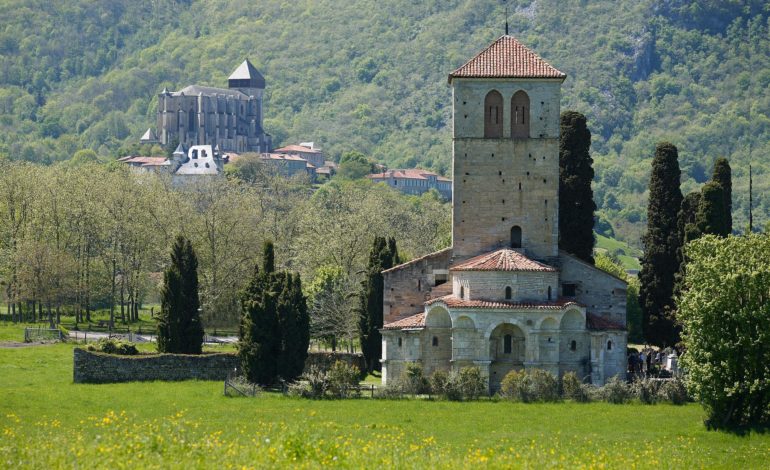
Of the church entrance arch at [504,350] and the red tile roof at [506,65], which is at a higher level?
the red tile roof at [506,65]

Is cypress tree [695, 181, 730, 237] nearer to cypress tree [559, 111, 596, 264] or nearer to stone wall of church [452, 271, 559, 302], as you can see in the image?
stone wall of church [452, 271, 559, 302]

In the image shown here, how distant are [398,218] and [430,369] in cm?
6107

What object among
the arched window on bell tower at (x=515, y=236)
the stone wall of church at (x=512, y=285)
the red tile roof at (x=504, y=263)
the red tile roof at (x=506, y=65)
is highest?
the red tile roof at (x=506, y=65)

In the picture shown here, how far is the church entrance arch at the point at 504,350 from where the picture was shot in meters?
70.6

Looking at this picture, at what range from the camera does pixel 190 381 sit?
7050cm

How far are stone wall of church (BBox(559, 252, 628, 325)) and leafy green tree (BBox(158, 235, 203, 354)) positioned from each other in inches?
620

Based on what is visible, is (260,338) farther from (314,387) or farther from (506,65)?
(506,65)

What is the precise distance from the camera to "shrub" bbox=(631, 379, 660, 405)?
6544 cm

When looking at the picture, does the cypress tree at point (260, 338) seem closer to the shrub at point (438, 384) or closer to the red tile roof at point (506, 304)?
the shrub at point (438, 384)

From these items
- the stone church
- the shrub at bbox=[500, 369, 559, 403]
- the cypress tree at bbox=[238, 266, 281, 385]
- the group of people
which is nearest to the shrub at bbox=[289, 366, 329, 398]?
the cypress tree at bbox=[238, 266, 281, 385]

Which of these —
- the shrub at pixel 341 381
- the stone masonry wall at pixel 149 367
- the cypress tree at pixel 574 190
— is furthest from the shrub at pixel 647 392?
the stone masonry wall at pixel 149 367

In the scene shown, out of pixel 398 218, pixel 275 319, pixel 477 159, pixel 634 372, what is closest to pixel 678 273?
pixel 634 372

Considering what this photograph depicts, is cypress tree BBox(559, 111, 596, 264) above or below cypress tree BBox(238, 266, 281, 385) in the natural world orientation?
above

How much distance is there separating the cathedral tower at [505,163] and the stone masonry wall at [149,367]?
9.12 meters
